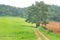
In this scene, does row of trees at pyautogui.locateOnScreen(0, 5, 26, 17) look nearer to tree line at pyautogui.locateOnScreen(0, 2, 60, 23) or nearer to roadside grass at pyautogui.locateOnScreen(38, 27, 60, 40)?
tree line at pyautogui.locateOnScreen(0, 2, 60, 23)

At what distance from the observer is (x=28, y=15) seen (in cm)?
1032

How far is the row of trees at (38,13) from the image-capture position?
32.8 ft

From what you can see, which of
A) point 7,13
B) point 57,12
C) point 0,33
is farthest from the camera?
point 7,13

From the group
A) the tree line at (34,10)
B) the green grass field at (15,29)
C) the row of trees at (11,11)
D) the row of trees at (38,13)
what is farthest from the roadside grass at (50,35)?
the row of trees at (11,11)

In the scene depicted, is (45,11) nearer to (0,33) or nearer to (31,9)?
(31,9)

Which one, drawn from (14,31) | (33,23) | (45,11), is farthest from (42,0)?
(14,31)

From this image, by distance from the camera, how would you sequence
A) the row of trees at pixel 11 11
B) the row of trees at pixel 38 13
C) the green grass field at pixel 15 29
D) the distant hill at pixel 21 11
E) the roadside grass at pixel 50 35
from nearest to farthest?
the green grass field at pixel 15 29 → the roadside grass at pixel 50 35 → the distant hill at pixel 21 11 → the row of trees at pixel 38 13 → the row of trees at pixel 11 11

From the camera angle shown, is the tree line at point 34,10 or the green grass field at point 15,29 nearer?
the green grass field at point 15,29

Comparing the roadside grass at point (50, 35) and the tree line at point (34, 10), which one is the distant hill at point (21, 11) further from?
the roadside grass at point (50, 35)

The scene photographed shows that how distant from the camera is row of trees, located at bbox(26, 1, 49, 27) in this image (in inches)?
394

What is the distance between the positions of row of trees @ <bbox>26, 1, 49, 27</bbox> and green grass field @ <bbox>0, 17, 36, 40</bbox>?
0.42m

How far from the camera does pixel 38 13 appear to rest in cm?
1024

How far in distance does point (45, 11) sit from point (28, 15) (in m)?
0.94

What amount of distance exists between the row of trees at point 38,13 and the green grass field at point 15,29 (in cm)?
42
